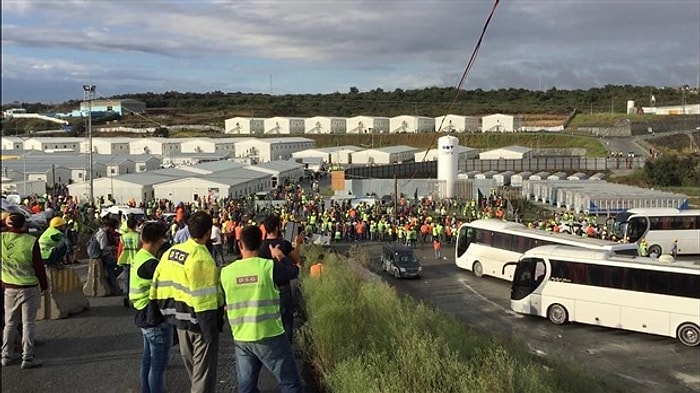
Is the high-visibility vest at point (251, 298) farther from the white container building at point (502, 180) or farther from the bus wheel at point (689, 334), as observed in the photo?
the white container building at point (502, 180)

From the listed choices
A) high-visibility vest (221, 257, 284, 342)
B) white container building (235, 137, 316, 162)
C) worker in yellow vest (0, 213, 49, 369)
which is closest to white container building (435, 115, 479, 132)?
white container building (235, 137, 316, 162)

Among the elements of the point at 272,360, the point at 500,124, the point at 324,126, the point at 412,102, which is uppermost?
the point at 412,102

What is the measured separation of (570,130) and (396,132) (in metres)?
29.2

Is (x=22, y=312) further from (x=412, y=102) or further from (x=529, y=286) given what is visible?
(x=412, y=102)

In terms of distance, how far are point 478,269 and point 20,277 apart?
18.7 meters

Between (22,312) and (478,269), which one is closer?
(22,312)

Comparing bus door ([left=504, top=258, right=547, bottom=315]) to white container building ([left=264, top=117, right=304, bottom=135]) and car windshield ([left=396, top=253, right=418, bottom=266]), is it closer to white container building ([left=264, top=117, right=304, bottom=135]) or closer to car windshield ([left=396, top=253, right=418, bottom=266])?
car windshield ([left=396, top=253, right=418, bottom=266])

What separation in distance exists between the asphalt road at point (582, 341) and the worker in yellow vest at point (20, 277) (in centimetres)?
807

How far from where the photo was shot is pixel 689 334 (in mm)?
14680

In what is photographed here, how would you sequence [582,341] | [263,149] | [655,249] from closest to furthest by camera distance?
[582,341] → [655,249] → [263,149]

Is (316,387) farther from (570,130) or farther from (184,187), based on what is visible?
(570,130)

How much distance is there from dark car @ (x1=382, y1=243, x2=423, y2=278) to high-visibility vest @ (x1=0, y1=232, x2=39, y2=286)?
16089 millimetres

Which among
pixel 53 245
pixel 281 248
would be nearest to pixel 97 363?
pixel 53 245

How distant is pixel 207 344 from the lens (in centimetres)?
551
